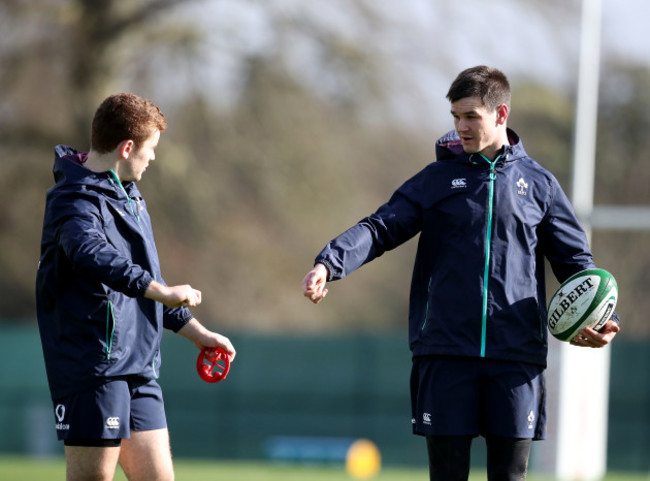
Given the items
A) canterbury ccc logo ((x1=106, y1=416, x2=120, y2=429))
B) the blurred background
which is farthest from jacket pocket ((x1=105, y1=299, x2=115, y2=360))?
the blurred background

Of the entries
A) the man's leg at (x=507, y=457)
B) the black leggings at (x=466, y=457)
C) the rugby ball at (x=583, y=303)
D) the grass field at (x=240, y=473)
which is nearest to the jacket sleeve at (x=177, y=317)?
the black leggings at (x=466, y=457)

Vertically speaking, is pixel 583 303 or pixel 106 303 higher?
pixel 583 303

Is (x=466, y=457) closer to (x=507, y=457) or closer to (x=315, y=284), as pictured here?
(x=507, y=457)

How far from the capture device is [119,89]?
19.2 meters

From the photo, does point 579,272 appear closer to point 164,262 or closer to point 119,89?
point 119,89

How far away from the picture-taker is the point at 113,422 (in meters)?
4.47

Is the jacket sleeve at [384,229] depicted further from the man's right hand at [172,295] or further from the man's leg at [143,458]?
the man's leg at [143,458]

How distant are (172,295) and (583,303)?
168 cm

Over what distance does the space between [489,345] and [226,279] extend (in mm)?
17599

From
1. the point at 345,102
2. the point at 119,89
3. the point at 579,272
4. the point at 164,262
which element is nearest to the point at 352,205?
the point at 345,102

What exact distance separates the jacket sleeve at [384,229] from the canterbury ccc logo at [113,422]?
104 cm

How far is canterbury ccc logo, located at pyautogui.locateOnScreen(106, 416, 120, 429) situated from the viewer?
446 centimetres

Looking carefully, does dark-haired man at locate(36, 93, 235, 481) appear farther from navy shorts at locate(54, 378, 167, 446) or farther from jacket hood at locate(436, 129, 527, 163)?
jacket hood at locate(436, 129, 527, 163)

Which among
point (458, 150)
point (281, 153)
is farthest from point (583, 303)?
point (281, 153)
